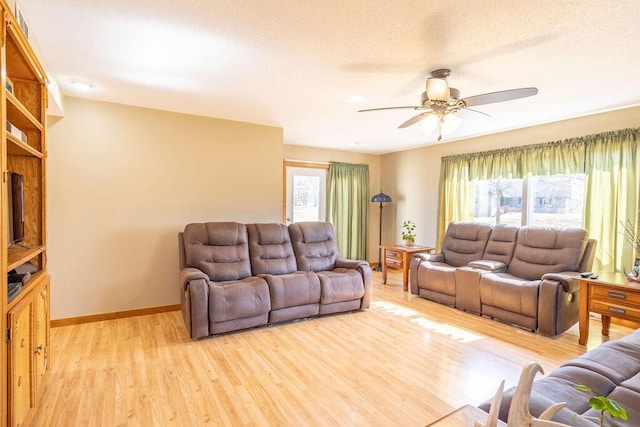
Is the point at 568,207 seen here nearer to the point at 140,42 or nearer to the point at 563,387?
the point at 563,387

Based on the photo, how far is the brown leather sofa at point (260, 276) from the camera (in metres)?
3.11

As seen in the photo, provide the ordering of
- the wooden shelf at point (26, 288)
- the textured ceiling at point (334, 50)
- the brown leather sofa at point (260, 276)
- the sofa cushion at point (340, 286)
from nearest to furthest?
the wooden shelf at point (26, 288), the textured ceiling at point (334, 50), the brown leather sofa at point (260, 276), the sofa cushion at point (340, 286)

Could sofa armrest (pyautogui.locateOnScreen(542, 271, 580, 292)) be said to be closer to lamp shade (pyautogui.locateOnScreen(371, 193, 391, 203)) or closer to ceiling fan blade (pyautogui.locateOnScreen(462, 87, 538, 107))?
ceiling fan blade (pyautogui.locateOnScreen(462, 87, 538, 107))

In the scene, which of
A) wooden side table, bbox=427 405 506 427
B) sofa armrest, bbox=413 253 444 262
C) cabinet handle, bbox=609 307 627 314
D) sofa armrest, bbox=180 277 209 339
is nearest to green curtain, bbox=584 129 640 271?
cabinet handle, bbox=609 307 627 314

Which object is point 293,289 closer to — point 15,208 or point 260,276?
point 260,276

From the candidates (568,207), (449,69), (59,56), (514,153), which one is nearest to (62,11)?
(59,56)

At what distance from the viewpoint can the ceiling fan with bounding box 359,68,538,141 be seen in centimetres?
236

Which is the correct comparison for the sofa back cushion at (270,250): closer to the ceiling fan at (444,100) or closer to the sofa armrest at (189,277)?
the sofa armrest at (189,277)

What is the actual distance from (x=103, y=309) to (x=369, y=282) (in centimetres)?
293

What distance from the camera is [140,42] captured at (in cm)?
223

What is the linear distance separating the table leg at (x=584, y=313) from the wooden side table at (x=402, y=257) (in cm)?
213

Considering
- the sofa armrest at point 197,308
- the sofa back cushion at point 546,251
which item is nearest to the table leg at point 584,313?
the sofa back cushion at point 546,251

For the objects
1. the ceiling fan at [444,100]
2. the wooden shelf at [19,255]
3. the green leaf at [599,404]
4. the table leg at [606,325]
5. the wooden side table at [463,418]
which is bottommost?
the table leg at [606,325]

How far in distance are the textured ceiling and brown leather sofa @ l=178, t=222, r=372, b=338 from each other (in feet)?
4.82
